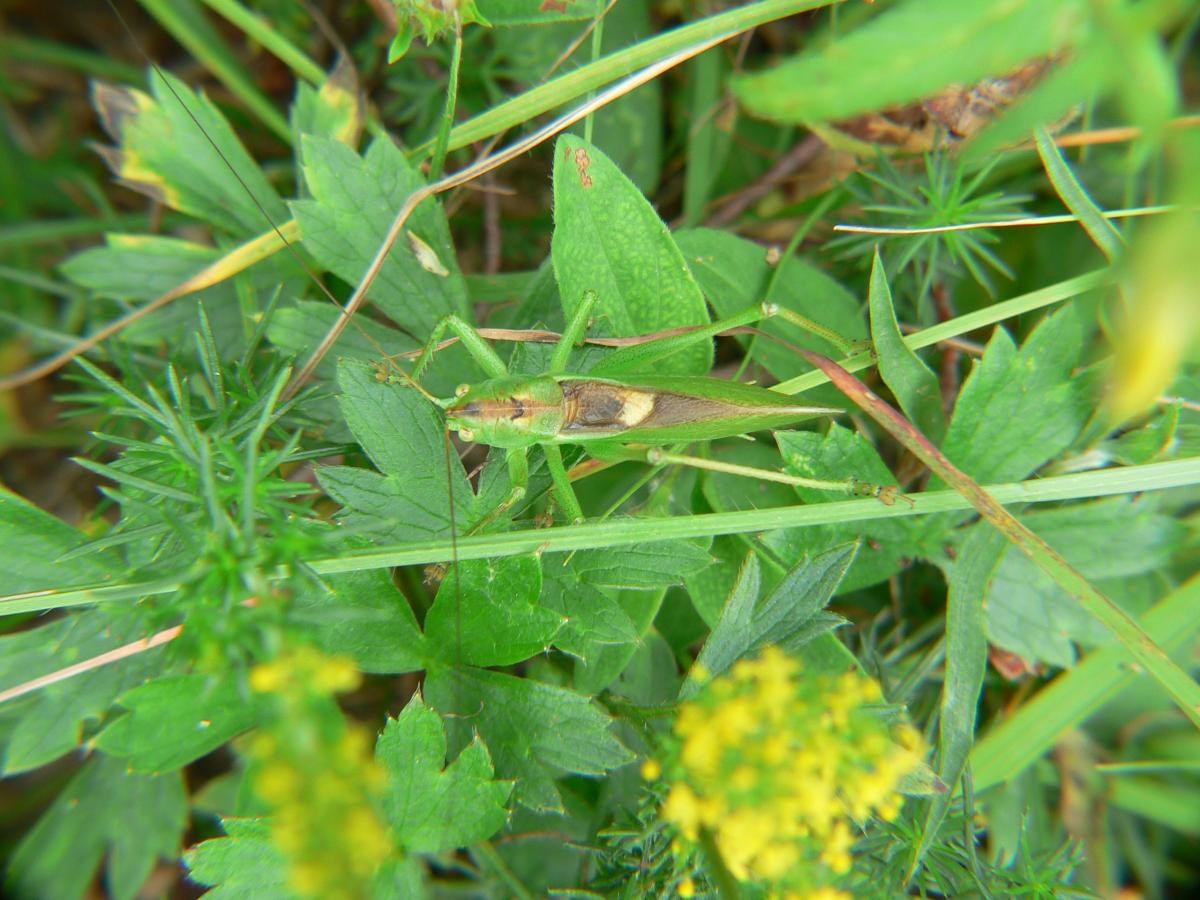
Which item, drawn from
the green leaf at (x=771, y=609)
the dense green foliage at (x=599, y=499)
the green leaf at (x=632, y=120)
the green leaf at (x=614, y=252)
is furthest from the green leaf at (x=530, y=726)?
the green leaf at (x=632, y=120)

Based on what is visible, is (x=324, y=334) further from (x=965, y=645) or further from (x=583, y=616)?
(x=965, y=645)

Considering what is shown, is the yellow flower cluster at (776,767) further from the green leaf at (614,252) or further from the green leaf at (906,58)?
the green leaf at (614,252)

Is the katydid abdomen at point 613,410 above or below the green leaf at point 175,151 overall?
below

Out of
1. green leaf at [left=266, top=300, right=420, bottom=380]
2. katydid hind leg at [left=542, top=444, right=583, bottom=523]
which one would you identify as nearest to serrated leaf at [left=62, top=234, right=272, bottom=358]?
green leaf at [left=266, top=300, right=420, bottom=380]

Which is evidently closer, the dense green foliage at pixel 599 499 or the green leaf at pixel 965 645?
the dense green foliage at pixel 599 499

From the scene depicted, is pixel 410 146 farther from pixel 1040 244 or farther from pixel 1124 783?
pixel 1124 783
